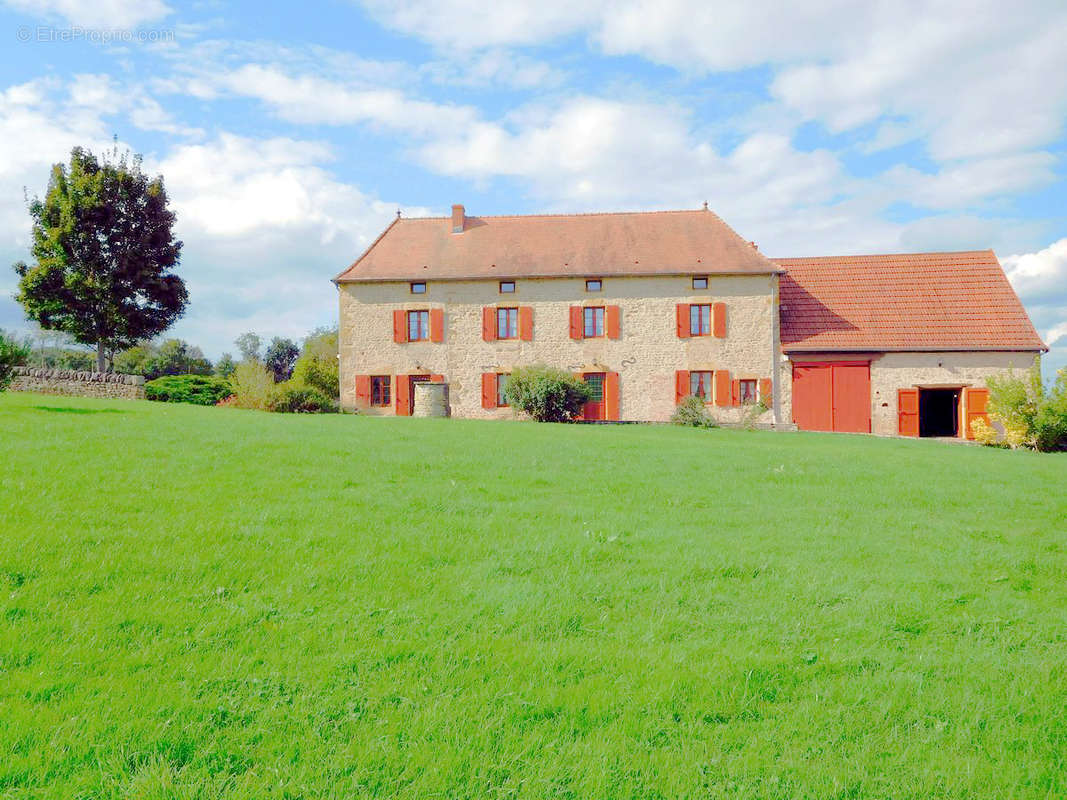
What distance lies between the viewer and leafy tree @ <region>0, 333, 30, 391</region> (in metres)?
13.3

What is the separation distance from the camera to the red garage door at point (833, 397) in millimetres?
23578

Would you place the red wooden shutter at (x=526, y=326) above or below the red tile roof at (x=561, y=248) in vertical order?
below

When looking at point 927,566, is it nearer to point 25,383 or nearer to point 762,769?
point 762,769

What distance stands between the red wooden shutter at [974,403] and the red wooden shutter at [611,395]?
11300 mm

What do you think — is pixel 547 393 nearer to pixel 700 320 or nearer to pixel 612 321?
pixel 612 321

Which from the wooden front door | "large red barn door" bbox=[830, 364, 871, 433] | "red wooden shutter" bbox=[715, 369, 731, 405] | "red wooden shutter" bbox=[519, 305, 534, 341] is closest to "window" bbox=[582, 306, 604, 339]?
the wooden front door

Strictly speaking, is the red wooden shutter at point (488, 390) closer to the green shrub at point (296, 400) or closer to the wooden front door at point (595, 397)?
the wooden front door at point (595, 397)

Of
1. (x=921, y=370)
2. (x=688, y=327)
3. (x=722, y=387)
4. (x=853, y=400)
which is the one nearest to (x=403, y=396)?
(x=688, y=327)

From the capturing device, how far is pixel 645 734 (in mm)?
3012

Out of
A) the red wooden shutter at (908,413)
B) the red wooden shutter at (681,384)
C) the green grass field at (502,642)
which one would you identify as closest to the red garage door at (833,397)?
the red wooden shutter at (908,413)

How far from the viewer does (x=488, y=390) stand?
25.0 meters

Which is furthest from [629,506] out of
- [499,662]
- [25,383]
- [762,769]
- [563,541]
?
[25,383]

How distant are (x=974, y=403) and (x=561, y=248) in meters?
14.8

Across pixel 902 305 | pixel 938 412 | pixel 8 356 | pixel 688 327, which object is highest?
pixel 902 305
